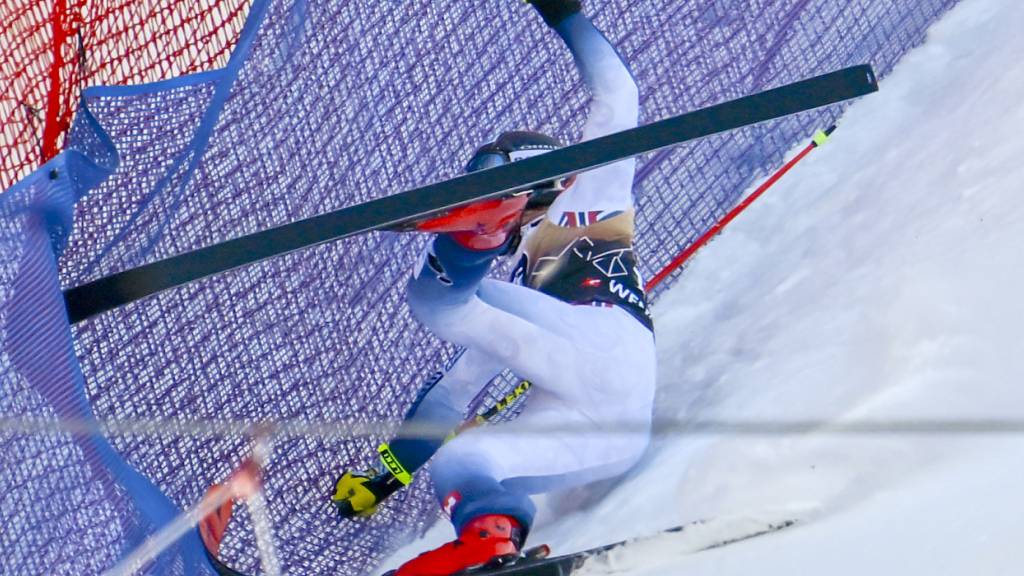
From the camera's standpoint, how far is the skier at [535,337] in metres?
1.10

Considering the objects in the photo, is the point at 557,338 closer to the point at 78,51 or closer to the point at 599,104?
the point at 599,104

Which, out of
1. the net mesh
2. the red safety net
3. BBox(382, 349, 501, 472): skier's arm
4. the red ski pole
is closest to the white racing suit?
BBox(382, 349, 501, 472): skier's arm

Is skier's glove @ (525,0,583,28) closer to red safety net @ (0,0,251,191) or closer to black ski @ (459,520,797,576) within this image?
red safety net @ (0,0,251,191)

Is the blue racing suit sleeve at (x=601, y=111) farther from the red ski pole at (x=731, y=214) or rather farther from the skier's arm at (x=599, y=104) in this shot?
the red ski pole at (x=731, y=214)

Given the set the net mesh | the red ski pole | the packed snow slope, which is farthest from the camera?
the red ski pole

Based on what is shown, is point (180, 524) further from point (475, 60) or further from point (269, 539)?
point (475, 60)

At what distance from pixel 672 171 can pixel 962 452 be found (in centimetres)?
62

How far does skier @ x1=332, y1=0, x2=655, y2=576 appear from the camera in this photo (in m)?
1.10

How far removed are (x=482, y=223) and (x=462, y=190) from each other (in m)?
0.09

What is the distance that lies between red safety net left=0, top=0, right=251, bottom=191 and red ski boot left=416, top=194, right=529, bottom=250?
36cm

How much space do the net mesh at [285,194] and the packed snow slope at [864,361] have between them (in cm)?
11

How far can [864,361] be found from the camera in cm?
113

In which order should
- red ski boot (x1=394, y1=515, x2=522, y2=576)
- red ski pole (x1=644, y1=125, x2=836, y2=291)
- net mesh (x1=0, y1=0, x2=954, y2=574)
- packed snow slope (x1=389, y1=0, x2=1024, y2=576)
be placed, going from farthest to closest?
1. red ski pole (x1=644, y1=125, x2=836, y2=291)
2. net mesh (x1=0, y1=0, x2=954, y2=574)
3. red ski boot (x1=394, y1=515, x2=522, y2=576)
4. packed snow slope (x1=389, y1=0, x2=1024, y2=576)

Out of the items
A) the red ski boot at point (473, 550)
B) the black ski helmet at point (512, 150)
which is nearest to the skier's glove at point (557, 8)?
the black ski helmet at point (512, 150)
